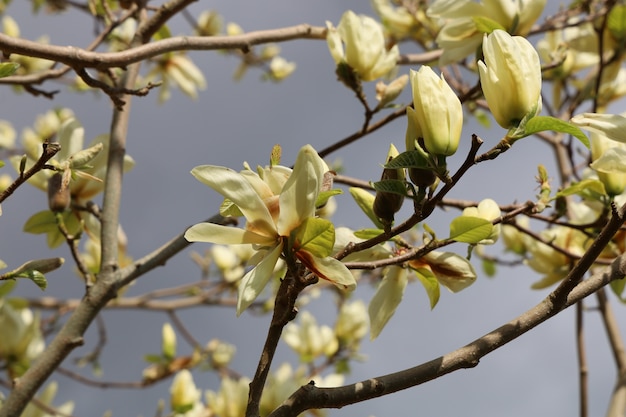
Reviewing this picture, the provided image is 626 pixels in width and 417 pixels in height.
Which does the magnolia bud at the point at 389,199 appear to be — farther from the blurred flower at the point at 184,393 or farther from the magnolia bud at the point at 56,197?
the blurred flower at the point at 184,393

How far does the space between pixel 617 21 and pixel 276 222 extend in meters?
1.36

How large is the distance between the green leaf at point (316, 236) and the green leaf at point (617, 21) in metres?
1.33

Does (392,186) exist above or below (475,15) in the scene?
below

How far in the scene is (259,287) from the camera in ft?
2.00

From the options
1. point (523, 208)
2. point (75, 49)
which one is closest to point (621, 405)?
point (523, 208)

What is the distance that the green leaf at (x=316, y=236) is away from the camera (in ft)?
1.93

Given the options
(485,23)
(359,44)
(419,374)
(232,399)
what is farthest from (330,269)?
(232,399)

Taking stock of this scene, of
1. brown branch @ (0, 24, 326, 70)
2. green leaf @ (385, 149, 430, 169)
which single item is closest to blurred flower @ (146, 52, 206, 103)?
brown branch @ (0, 24, 326, 70)

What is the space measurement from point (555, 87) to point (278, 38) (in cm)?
119

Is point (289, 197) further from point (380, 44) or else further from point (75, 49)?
point (380, 44)

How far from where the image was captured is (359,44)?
4.28ft

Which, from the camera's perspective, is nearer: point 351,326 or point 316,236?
point 316,236

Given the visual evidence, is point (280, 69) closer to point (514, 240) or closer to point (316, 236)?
point (514, 240)

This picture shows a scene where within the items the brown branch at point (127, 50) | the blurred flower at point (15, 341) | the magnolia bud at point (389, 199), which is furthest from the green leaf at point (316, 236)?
the blurred flower at point (15, 341)
